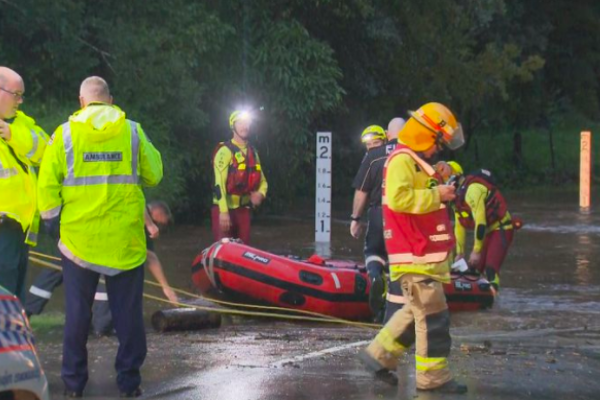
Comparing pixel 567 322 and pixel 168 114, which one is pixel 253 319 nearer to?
pixel 567 322

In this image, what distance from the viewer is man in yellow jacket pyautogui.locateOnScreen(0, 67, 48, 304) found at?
7148 millimetres

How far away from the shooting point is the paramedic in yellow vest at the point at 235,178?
1149cm

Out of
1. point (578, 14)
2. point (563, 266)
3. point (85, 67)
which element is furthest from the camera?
point (578, 14)

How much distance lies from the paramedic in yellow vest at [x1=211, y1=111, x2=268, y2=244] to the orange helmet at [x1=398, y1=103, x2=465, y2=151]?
4.31 meters

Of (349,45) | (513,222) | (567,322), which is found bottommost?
(567,322)

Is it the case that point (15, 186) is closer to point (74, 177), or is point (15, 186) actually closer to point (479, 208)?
point (74, 177)

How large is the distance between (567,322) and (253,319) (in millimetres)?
2702

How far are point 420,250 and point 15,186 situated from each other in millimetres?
2420

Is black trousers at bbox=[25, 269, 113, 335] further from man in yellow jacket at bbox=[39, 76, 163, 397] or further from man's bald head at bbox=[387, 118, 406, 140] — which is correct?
man's bald head at bbox=[387, 118, 406, 140]

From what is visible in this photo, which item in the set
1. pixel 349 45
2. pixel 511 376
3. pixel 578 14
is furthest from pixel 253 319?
pixel 578 14

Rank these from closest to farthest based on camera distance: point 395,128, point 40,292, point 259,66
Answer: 1. point 40,292
2. point 395,128
3. point 259,66

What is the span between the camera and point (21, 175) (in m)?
7.28

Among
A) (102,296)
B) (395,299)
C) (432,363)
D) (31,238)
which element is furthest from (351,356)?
(31,238)

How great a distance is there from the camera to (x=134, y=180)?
7023mm
